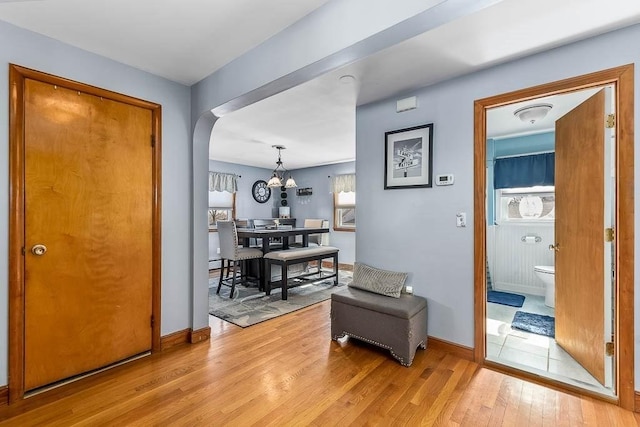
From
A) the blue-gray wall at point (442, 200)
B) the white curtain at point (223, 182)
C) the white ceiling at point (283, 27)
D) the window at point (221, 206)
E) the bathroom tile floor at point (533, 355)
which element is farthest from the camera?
the window at point (221, 206)

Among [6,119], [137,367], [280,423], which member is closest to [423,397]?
[280,423]

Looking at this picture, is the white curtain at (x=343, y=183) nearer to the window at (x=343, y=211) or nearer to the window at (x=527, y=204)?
the window at (x=343, y=211)

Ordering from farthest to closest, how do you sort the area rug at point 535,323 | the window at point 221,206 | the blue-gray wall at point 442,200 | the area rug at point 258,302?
the window at point 221,206 → the area rug at point 258,302 → the area rug at point 535,323 → the blue-gray wall at point 442,200

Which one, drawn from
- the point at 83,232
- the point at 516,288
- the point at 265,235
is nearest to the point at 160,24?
the point at 83,232

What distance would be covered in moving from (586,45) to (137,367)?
3695mm

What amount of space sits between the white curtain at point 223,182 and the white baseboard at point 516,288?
4946 mm

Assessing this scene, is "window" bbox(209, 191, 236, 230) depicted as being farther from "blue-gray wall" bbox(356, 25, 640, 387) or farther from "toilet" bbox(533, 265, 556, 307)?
"toilet" bbox(533, 265, 556, 307)

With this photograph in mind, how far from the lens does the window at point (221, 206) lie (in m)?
5.88

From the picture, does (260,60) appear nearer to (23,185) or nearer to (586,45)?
(23,185)

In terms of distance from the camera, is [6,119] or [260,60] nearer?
[6,119]

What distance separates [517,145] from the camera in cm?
399

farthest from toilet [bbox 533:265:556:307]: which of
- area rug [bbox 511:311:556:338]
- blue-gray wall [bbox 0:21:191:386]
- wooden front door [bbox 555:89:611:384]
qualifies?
blue-gray wall [bbox 0:21:191:386]

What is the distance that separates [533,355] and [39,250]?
3.57 metres

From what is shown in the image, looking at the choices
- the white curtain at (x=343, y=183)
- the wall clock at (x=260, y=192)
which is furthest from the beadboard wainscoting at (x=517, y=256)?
the wall clock at (x=260, y=192)
